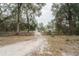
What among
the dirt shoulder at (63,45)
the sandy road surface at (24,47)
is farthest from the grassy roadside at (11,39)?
the dirt shoulder at (63,45)

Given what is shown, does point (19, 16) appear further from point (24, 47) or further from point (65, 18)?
point (65, 18)

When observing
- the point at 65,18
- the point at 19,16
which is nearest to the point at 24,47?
the point at 19,16

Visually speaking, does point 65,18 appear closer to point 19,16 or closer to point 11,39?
point 19,16

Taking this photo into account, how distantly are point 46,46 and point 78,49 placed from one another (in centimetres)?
32

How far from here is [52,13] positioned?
233cm

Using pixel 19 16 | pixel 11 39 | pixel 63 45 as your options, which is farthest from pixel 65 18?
pixel 11 39

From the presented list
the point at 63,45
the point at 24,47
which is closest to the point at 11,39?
the point at 24,47

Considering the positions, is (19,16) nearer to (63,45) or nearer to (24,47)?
(24,47)

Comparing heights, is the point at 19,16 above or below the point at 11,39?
above

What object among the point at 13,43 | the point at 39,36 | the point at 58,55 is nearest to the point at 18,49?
the point at 13,43

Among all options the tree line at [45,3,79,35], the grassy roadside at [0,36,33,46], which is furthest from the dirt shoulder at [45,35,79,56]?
the grassy roadside at [0,36,33,46]

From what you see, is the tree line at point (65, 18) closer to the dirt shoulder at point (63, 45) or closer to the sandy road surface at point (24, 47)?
the dirt shoulder at point (63, 45)

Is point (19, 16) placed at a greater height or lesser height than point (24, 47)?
greater

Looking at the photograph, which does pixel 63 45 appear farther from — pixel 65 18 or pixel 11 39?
pixel 11 39
